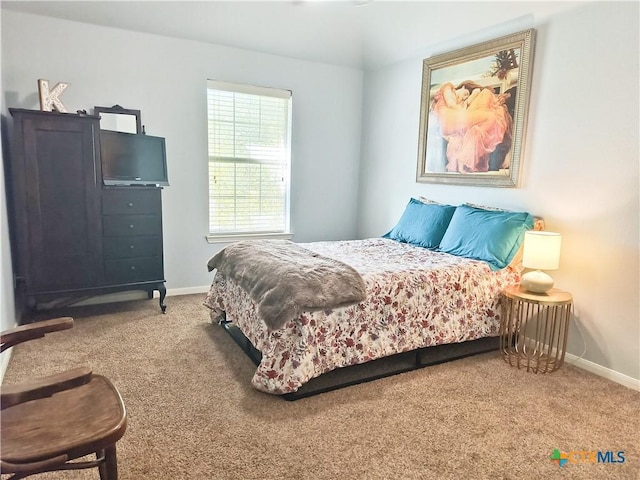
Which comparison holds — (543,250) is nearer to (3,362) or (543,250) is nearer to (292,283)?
(292,283)

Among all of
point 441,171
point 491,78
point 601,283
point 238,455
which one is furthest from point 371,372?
point 491,78

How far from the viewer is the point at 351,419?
2.14 metres

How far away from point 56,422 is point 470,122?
353 cm

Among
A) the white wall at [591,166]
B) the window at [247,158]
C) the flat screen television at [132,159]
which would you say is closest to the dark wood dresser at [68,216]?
the flat screen television at [132,159]

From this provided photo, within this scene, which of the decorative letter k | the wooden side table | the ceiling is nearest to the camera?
the wooden side table

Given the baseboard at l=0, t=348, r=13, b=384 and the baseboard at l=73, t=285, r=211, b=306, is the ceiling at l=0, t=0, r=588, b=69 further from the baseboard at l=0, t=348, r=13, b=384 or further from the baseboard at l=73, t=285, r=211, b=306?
the baseboard at l=0, t=348, r=13, b=384

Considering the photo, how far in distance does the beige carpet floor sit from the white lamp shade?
0.71m

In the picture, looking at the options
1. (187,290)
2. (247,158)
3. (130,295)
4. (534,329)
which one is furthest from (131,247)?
(534,329)

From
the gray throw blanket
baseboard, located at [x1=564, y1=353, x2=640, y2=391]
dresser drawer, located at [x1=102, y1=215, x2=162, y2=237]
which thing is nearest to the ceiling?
dresser drawer, located at [x1=102, y1=215, x2=162, y2=237]

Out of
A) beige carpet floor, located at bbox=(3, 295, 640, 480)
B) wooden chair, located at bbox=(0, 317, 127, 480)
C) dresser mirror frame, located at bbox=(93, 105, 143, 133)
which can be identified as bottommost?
beige carpet floor, located at bbox=(3, 295, 640, 480)

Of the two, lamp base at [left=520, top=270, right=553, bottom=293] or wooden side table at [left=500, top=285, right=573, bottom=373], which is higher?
A: lamp base at [left=520, top=270, right=553, bottom=293]

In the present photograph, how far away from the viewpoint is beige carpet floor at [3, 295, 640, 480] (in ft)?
5.89

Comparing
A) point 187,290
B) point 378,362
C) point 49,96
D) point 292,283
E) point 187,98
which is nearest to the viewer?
point 292,283

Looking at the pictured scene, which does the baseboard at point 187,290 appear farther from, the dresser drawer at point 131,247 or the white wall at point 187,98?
the dresser drawer at point 131,247
